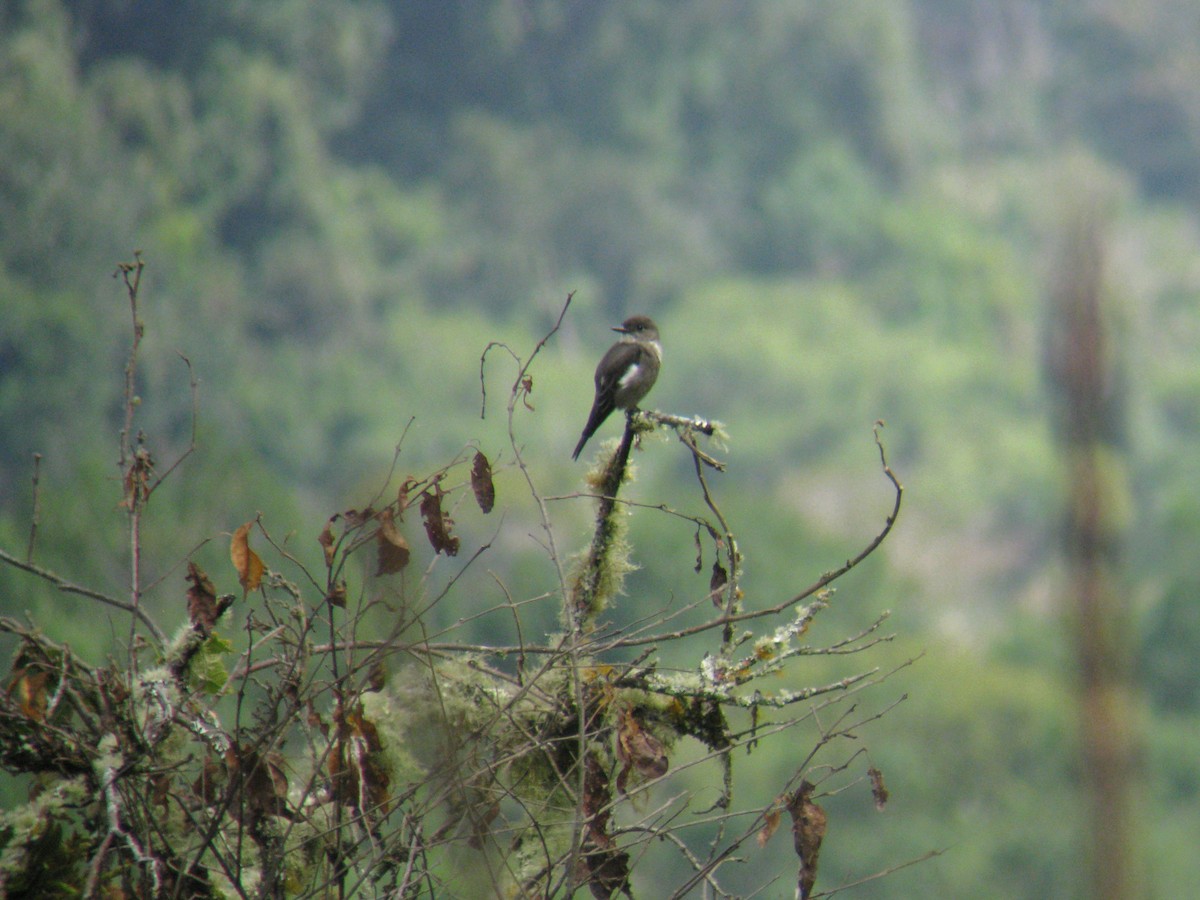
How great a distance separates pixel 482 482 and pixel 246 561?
630mm

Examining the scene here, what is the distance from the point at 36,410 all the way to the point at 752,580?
1120 inches

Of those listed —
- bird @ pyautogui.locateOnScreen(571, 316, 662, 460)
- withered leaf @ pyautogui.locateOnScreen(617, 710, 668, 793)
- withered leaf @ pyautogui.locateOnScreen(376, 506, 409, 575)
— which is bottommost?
withered leaf @ pyautogui.locateOnScreen(617, 710, 668, 793)

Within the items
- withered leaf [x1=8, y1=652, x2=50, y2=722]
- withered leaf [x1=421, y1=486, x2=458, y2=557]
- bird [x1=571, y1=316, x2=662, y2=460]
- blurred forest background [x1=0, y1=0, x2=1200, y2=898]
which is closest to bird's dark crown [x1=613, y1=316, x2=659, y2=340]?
bird [x1=571, y1=316, x2=662, y2=460]

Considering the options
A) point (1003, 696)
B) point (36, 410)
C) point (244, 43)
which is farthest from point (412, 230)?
point (1003, 696)

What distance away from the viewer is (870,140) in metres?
95.1

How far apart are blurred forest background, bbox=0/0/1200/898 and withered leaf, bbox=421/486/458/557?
29.8 metres

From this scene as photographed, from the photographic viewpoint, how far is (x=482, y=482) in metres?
3.81

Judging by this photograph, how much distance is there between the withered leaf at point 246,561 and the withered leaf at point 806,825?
4.48 feet

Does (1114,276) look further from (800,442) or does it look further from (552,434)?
(800,442)

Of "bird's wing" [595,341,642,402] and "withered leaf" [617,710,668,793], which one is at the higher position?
"bird's wing" [595,341,642,402]

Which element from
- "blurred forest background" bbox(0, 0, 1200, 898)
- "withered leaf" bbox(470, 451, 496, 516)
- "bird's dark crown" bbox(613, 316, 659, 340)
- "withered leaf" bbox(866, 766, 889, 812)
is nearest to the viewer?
"withered leaf" bbox(866, 766, 889, 812)

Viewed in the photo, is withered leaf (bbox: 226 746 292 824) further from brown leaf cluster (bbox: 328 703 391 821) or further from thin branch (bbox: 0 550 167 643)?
thin branch (bbox: 0 550 167 643)

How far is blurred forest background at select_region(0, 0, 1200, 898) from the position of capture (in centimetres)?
4597

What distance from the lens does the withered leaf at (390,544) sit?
3557mm
